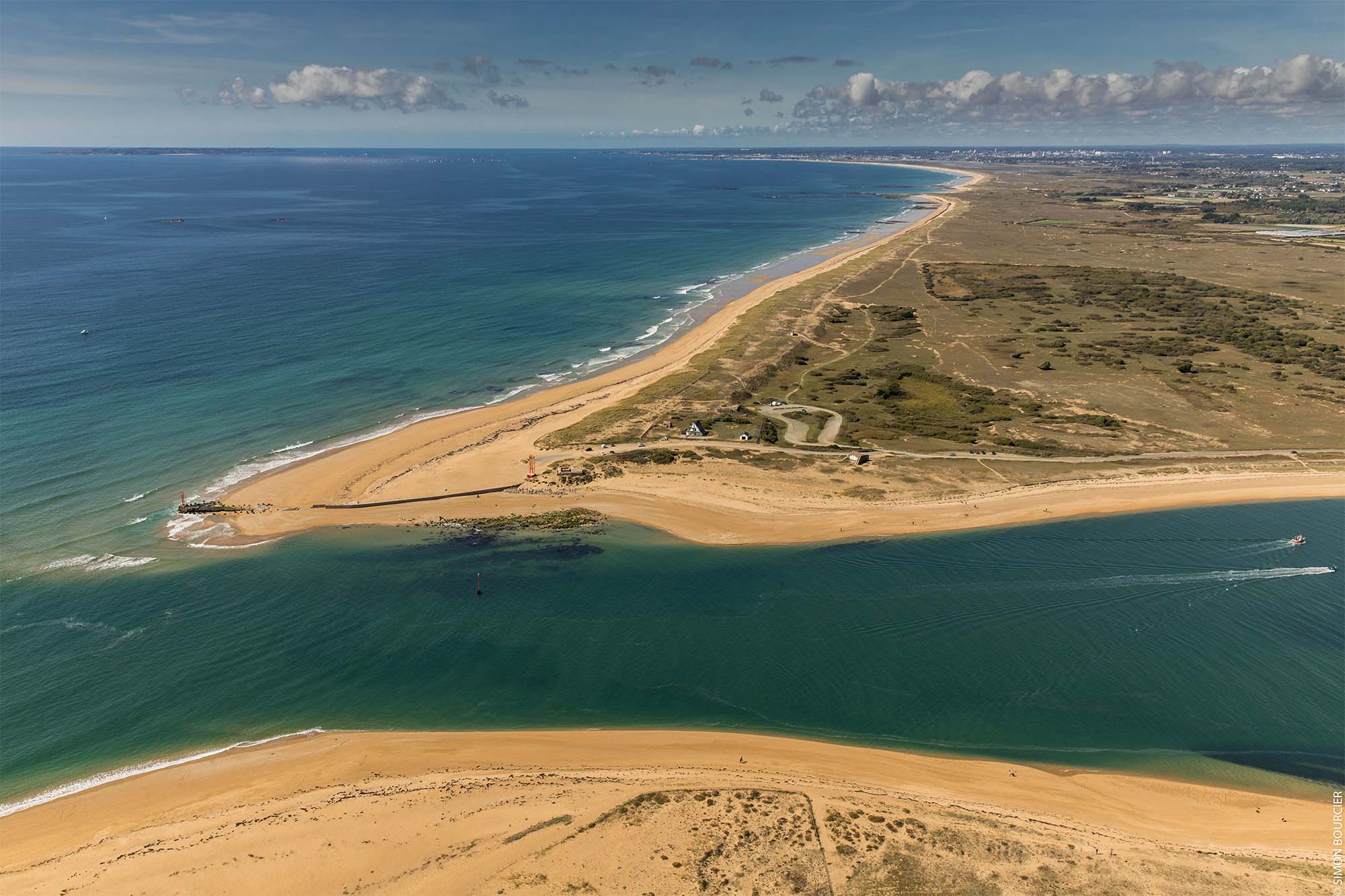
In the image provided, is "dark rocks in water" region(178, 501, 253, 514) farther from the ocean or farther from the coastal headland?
the ocean

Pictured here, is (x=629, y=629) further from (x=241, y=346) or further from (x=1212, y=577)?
(x=241, y=346)

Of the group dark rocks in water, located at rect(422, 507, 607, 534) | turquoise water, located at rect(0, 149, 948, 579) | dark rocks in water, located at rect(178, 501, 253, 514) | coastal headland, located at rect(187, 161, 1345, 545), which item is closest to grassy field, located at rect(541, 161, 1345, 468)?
coastal headland, located at rect(187, 161, 1345, 545)

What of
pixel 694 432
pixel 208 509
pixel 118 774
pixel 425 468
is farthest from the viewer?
pixel 694 432

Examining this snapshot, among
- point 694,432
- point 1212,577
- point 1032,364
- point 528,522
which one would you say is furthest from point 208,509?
point 1032,364

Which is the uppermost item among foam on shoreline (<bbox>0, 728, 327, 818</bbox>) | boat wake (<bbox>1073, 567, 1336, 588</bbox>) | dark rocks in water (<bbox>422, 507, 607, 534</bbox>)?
dark rocks in water (<bbox>422, 507, 607, 534</bbox>)

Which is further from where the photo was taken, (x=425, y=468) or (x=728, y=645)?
(x=425, y=468)

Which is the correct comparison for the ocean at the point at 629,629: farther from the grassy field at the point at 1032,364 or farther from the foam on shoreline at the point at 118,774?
the grassy field at the point at 1032,364
